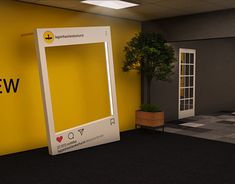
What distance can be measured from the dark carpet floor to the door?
2.87 meters

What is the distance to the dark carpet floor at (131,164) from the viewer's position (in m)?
3.89

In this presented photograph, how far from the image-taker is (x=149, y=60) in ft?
21.1

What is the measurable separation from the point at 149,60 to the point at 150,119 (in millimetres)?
1296

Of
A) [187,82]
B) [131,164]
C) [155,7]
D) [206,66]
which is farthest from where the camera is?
[206,66]

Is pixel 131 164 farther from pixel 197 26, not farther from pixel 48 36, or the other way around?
pixel 197 26

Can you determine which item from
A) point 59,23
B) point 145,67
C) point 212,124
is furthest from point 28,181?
point 212,124

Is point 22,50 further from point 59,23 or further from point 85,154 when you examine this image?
point 85,154

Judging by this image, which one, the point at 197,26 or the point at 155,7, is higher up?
the point at 155,7

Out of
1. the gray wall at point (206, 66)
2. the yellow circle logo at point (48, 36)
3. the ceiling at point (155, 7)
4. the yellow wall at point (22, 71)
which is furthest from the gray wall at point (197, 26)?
the yellow circle logo at point (48, 36)

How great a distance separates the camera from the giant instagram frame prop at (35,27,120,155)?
4750mm

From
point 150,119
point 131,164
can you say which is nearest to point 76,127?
point 131,164

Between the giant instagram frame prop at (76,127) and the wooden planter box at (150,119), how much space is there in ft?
2.72

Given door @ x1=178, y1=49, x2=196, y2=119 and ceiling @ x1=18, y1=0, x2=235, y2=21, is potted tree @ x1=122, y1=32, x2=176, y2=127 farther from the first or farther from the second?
door @ x1=178, y1=49, x2=196, y2=119

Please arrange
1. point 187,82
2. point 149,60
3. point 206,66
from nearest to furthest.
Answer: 1. point 149,60
2. point 187,82
3. point 206,66
